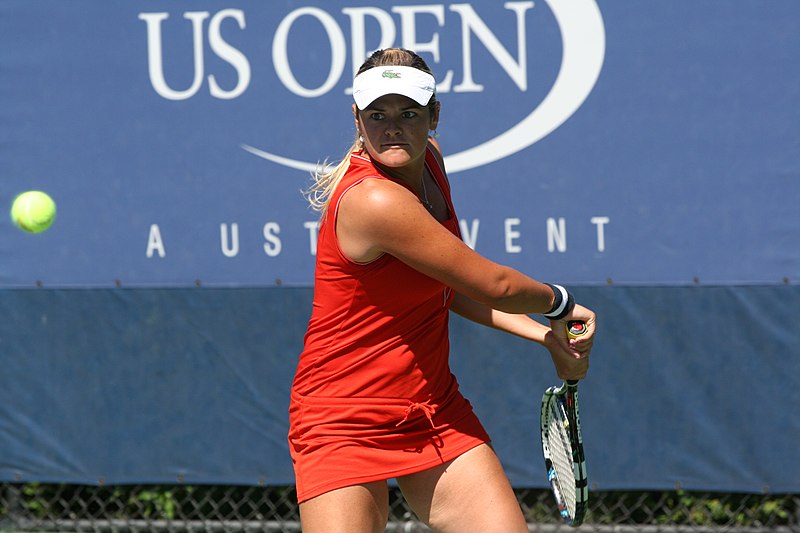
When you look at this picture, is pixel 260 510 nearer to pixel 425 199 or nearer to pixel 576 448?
pixel 576 448

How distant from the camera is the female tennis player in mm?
2512

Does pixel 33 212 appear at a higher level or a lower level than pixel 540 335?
higher

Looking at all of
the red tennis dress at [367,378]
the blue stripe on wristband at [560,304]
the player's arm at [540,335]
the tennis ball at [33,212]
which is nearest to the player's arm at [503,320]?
the player's arm at [540,335]

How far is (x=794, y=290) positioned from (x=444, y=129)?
4.43 feet

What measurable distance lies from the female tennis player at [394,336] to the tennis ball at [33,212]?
179cm

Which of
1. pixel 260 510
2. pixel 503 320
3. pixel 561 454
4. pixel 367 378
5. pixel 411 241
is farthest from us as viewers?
pixel 260 510

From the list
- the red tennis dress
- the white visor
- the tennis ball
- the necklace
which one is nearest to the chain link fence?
the tennis ball

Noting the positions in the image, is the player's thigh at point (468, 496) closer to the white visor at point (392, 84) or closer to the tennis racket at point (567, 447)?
the tennis racket at point (567, 447)

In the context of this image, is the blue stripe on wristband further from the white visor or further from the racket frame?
the white visor

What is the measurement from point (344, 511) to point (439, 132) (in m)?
1.93

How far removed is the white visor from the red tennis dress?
0.15 m

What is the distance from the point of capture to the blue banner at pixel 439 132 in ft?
13.0

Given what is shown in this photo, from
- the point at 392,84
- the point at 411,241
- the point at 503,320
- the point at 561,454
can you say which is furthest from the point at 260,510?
the point at 392,84

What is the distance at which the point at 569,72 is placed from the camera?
4.06 metres
